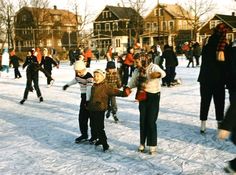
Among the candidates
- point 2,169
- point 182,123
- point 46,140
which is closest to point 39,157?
point 2,169

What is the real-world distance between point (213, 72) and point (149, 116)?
68.2 inches

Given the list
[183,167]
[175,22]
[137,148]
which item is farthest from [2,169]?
[175,22]

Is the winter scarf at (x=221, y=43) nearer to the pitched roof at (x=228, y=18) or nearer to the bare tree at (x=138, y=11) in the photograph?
the bare tree at (x=138, y=11)

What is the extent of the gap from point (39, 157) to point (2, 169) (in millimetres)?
701

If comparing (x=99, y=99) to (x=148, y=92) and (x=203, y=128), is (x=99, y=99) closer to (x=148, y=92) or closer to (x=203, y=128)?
(x=148, y=92)

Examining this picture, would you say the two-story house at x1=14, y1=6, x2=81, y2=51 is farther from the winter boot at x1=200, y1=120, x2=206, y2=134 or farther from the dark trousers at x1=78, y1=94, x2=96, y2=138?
the winter boot at x1=200, y1=120, x2=206, y2=134

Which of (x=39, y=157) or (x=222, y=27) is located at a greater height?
(x=222, y=27)

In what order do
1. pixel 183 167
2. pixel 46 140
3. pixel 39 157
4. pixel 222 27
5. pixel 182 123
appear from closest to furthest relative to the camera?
pixel 183 167, pixel 39 157, pixel 222 27, pixel 46 140, pixel 182 123

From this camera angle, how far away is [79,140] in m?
6.95

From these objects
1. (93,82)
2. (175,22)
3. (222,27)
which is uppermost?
(175,22)

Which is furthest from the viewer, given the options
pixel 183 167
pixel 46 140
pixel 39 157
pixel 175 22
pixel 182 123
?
pixel 175 22

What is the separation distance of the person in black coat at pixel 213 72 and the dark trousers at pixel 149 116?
1.49 m

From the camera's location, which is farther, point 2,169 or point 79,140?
point 79,140

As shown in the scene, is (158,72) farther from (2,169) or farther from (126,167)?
(2,169)
